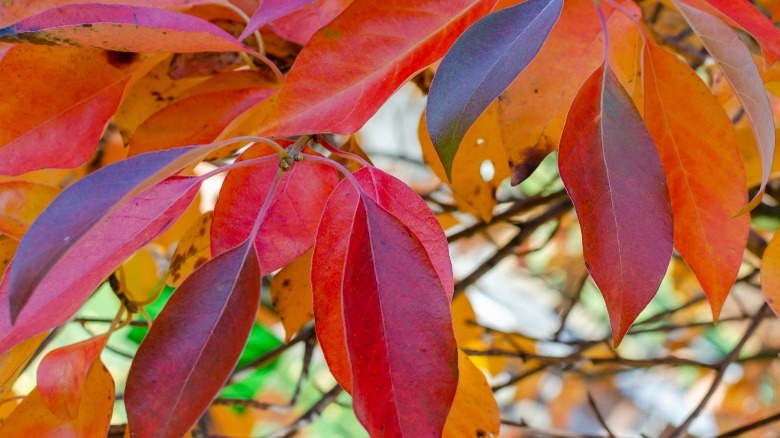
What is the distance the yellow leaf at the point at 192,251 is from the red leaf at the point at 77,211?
0.26 metres

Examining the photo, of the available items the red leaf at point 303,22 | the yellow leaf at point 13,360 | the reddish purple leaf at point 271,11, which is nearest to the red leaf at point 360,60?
the reddish purple leaf at point 271,11

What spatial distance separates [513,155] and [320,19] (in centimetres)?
17

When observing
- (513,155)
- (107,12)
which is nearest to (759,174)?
(513,155)

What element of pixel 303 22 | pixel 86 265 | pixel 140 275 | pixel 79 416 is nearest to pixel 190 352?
pixel 86 265

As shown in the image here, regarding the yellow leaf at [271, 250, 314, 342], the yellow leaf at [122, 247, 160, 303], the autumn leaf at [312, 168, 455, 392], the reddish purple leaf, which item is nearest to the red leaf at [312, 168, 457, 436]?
the autumn leaf at [312, 168, 455, 392]

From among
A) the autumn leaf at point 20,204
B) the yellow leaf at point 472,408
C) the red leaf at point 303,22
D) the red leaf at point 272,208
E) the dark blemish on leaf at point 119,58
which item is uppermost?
the red leaf at point 303,22

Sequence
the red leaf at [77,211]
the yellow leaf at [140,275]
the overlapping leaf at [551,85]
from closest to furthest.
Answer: the red leaf at [77,211] → the overlapping leaf at [551,85] → the yellow leaf at [140,275]

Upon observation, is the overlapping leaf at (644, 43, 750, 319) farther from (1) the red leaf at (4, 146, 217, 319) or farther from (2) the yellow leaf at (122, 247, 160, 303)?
(2) the yellow leaf at (122, 247, 160, 303)

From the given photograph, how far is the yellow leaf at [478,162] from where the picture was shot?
0.65 meters

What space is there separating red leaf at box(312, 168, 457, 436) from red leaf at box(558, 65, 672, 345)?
3.6 inches

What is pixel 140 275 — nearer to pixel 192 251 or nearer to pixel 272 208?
pixel 192 251

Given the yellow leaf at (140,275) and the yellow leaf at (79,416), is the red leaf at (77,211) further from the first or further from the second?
the yellow leaf at (140,275)

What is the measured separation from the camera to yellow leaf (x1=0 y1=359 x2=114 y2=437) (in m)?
0.51

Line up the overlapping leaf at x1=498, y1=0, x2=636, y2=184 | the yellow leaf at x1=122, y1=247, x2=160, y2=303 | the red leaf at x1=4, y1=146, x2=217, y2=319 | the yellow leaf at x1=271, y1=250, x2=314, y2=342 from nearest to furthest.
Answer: the red leaf at x1=4, y1=146, x2=217, y2=319
the overlapping leaf at x1=498, y1=0, x2=636, y2=184
the yellow leaf at x1=271, y1=250, x2=314, y2=342
the yellow leaf at x1=122, y1=247, x2=160, y2=303
